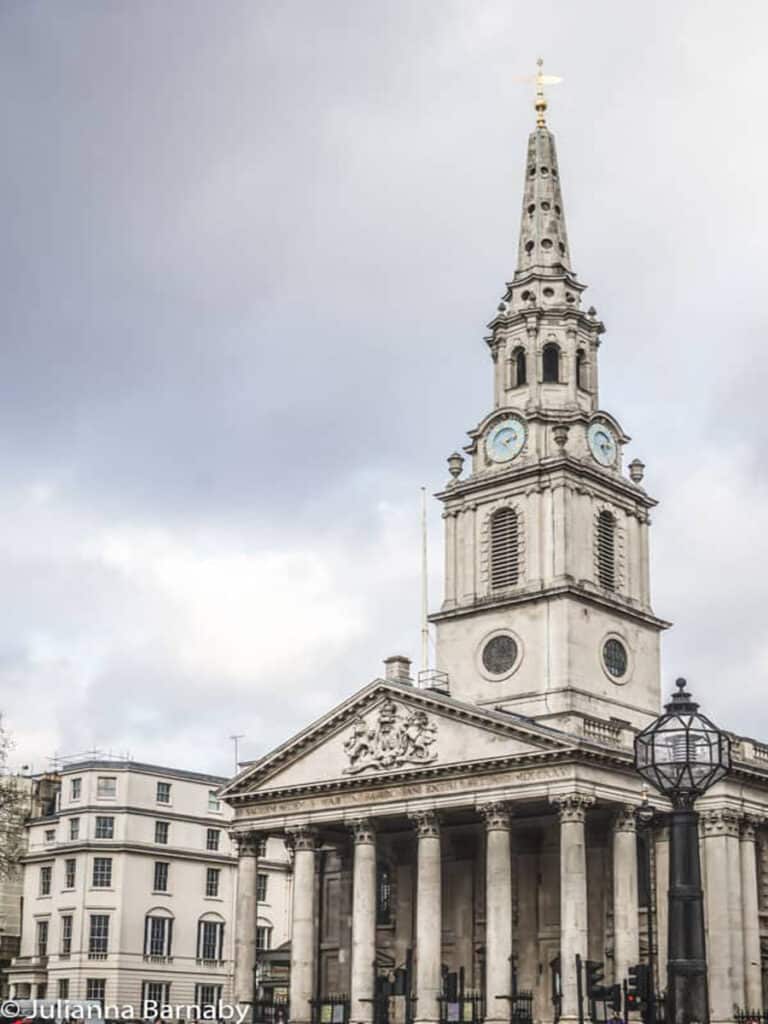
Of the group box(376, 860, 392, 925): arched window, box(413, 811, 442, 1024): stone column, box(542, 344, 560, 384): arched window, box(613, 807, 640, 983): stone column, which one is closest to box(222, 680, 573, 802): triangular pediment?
box(413, 811, 442, 1024): stone column

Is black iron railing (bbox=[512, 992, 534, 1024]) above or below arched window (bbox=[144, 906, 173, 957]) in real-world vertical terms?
below

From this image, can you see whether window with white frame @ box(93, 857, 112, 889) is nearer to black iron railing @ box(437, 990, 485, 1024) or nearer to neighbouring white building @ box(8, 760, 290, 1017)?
neighbouring white building @ box(8, 760, 290, 1017)

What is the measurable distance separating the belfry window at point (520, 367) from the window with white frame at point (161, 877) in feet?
107

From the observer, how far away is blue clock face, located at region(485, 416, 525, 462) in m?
72.8

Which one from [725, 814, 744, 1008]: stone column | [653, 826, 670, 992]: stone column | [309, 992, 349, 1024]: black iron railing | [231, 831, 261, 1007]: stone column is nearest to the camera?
[725, 814, 744, 1008]: stone column

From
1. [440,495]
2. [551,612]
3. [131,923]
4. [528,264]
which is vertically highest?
[528,264]

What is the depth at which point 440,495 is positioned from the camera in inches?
2926

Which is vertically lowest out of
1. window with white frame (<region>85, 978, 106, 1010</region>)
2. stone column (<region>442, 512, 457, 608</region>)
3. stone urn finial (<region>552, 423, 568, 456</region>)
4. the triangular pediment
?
window with white frame (<region>85, 978, 106, 1010</region>)

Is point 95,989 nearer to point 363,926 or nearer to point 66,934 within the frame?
point 66,934

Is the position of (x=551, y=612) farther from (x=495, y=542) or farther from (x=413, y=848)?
(x=413, y=848)

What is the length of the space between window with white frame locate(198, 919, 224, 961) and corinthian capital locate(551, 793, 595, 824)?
35585 mm

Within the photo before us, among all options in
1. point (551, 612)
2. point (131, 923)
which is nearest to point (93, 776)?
point (131, 923)

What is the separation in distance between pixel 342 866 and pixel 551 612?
14.8 m

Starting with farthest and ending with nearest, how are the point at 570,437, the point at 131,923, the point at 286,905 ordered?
the point at 286,905, the point at 131,923, the point at 570,437
